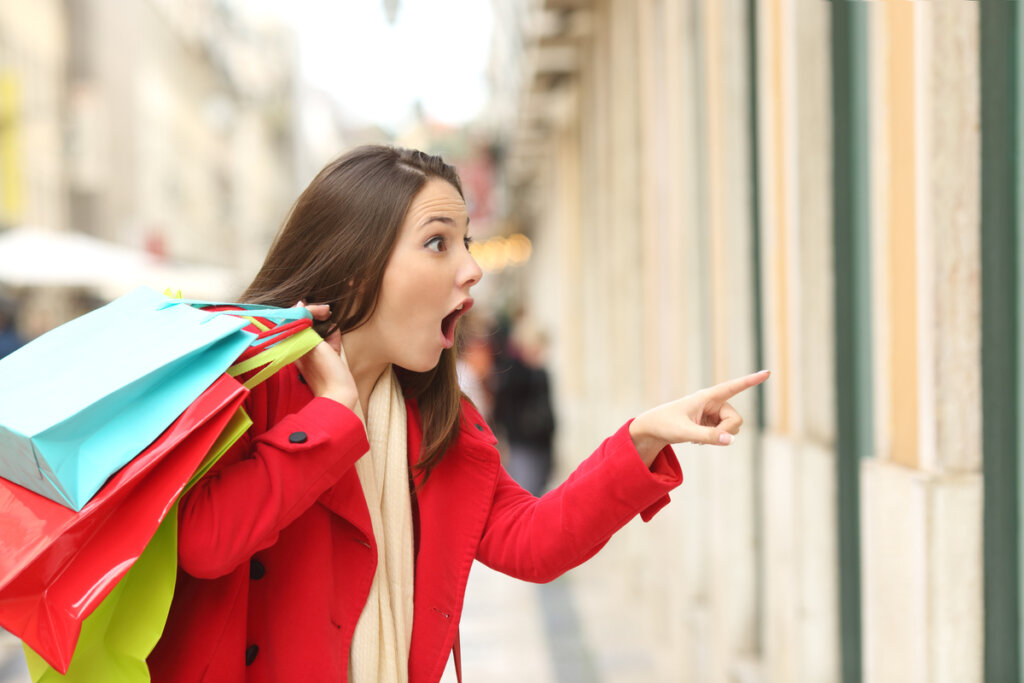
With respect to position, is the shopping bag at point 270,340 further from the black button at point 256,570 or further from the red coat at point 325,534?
the black button at point 256,570

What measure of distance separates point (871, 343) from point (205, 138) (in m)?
50.4

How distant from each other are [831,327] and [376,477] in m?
1.99

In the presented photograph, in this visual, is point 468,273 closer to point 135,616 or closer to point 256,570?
point 256,570

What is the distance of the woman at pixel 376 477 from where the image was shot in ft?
6.38

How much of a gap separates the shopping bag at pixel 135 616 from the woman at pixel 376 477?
4cm

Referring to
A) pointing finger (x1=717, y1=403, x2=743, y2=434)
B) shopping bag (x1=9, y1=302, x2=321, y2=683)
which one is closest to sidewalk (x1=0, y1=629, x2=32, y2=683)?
shopping bag (x1=9, y1=302, x2=321, y2=683)

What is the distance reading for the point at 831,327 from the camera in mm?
3727

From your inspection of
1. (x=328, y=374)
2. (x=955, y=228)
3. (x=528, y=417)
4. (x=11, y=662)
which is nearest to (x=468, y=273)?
(x=328, y=374)

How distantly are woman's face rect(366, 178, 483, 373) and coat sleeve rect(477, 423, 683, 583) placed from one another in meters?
0.36

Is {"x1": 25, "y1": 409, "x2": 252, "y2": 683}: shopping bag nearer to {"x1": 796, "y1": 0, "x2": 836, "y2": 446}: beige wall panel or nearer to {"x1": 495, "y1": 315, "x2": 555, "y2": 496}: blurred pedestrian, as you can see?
{"x1": 796, "y1": 0, "x2": 836, "y2": 446}: beige wall panel

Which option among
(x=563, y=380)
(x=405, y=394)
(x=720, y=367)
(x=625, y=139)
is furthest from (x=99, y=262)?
(x=405, y=394)

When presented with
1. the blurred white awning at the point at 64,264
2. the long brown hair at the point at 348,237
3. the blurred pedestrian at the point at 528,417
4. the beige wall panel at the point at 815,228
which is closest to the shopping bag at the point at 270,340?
the long brown hair at the point at 348,237

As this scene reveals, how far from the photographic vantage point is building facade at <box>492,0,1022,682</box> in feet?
8.82

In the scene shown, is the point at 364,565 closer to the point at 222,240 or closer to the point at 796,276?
the point at 796,276
